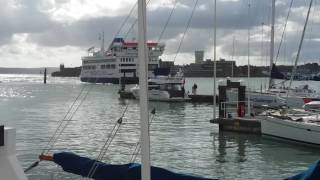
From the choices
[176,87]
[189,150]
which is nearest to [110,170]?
[189,150]

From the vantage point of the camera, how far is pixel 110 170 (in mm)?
8250

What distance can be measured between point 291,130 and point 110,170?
64.7ft

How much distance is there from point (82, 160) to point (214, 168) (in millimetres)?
12968

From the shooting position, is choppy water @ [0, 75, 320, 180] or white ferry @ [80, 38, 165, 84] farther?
white ferry @ [80, 38, 165, 84]

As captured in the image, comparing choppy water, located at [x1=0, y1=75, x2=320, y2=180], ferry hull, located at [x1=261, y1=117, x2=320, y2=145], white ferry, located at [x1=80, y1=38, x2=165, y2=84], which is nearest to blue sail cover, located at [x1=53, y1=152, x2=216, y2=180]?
choppy water, located at [x1=0, y1=75, x2=320, y2=180]

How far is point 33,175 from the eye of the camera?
18125 mm

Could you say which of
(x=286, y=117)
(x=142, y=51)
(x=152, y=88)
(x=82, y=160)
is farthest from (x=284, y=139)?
(x=152, y=88)

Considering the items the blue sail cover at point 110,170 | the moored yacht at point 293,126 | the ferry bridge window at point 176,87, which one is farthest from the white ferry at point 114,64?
the blue sail cover at point 110,170

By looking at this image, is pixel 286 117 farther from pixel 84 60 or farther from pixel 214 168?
pixel 84 60

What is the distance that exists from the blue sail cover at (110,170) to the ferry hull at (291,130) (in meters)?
18.3

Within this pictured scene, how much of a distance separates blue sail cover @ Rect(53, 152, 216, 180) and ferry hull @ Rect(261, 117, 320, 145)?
18346mm

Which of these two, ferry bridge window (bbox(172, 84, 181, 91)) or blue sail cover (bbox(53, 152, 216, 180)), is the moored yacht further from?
ferry bridge window (bbox(172, 84, 181, 91))

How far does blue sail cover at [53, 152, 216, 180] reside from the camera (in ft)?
25.9

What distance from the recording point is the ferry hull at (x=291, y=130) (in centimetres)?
2523
